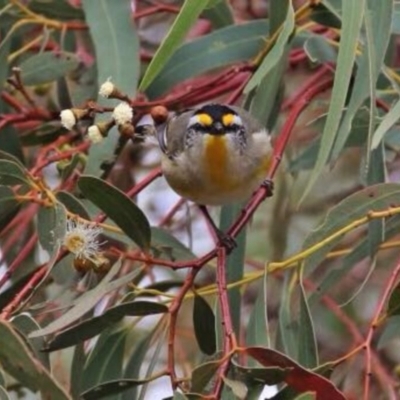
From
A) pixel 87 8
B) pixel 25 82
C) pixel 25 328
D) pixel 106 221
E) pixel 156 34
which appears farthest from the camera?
pixel 156 34

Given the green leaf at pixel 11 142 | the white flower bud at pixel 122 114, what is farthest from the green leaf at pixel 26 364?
the green leaf at pixel 11 142

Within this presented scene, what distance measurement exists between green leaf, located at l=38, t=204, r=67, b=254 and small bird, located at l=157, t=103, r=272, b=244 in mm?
338

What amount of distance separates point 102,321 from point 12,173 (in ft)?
0.84

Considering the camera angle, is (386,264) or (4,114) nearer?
(4,114)

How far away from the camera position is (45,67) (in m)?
2.43

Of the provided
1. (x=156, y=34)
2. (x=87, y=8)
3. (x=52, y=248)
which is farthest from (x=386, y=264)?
(x=52, y=248)

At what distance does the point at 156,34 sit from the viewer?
317 cm

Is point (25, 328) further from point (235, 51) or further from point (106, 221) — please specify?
point (235, 51)

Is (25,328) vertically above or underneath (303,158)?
above

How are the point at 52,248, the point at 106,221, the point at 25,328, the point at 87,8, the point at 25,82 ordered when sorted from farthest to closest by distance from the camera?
the point at 25,82 → the point at 87,8 → the point at 106,221 → the point at 52,248 → the point at 25,328

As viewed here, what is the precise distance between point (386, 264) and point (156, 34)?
739 millimetres

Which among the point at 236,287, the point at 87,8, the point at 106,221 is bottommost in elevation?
the point at 236,287

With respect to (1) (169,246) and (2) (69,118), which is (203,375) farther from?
(1) (169,246)

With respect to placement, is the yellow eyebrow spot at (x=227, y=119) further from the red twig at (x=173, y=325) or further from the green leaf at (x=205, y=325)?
the red twig at (x=173, y=325)
